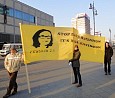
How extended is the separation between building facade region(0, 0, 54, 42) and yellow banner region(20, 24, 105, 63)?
148 ft

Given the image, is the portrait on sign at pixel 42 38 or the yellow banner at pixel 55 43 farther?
the portrait on sign at pixel 42 38

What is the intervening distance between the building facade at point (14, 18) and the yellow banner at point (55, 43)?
4518 centimetres

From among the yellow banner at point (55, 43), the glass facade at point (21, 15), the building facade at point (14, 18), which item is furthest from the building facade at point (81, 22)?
the yellow banner at point (55, 43)

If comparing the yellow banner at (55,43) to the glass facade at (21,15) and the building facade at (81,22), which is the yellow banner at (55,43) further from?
the building facade at (81,22)

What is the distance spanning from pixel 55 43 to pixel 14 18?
60.9 meters

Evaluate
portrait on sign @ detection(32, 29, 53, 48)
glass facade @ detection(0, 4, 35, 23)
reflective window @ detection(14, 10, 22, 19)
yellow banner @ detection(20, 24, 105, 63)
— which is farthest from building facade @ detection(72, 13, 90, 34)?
portrait on sign @ detection(32, 29, 53, 48)

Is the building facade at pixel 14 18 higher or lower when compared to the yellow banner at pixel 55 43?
higher

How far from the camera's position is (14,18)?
2766 inches

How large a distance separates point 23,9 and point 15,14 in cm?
554

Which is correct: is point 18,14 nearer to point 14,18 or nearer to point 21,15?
point 21,15

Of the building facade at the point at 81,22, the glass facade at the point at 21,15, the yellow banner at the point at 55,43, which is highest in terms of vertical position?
the glass facade at the point at 21,15

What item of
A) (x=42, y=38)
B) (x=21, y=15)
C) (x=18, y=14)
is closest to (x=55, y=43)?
(x=42, y=38)

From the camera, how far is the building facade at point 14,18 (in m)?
63.6

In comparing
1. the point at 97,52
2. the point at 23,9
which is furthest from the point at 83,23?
the point at 97,52
